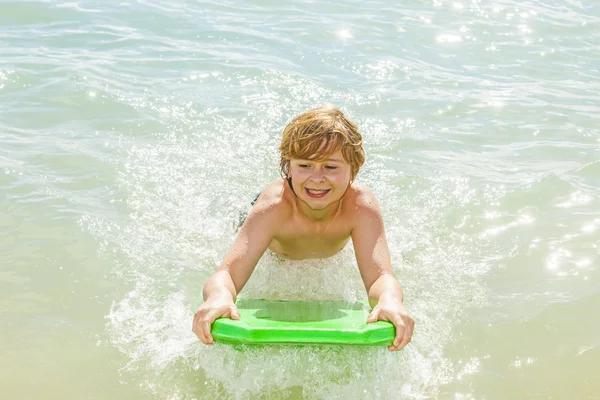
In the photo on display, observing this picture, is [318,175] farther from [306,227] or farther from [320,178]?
[306,227]

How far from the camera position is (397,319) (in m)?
2.83

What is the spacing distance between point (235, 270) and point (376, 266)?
0.65 metres

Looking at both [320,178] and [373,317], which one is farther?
[320,178]

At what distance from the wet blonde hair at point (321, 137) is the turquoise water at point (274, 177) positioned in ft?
2.65

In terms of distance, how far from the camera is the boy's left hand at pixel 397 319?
110 inches

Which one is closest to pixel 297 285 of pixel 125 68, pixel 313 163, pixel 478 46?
pixel 313 163

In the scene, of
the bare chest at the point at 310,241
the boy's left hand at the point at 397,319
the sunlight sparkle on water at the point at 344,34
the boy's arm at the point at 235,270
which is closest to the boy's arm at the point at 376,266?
the boy's left hand at the point at 397,319

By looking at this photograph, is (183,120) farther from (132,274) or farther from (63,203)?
(132,274)

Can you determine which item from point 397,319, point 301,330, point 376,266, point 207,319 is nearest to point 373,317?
point 397,319

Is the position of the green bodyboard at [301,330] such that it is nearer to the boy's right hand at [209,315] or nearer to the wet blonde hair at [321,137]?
the boy's right hand at [209,315]

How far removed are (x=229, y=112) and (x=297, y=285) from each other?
2.67m

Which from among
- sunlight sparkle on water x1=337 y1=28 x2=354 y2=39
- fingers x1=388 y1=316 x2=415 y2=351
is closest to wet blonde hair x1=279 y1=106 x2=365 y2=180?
fingers x1=388 y1=316 x2=415 y2=351

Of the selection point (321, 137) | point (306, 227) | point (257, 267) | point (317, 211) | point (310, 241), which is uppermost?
point (321, 137)

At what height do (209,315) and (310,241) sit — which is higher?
(209,315)
